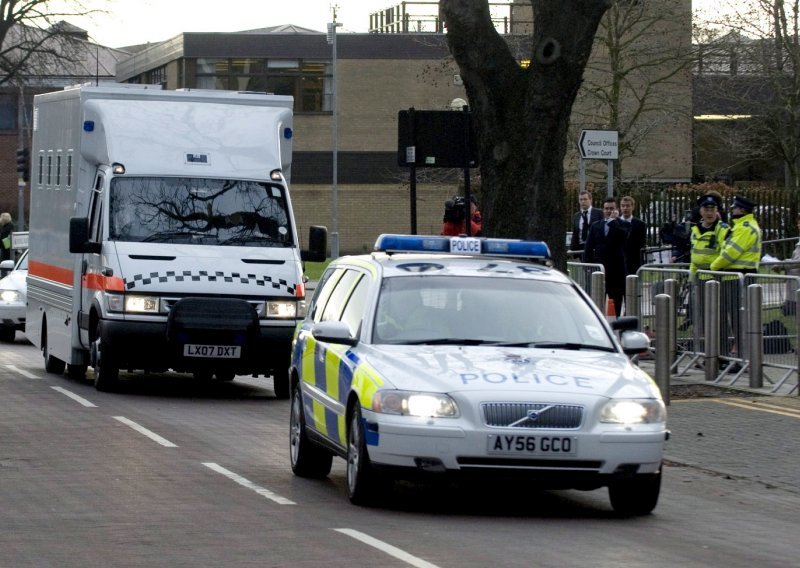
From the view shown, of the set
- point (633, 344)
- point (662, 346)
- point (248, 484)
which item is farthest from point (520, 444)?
point (662, 346)

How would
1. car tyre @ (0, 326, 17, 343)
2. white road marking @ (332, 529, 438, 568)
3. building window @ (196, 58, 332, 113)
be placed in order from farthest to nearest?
building window @ (196, 58, 332, 113), car tyre @ (0, 326, 17, 343), white road marking @ (332, 529, 438, 568)

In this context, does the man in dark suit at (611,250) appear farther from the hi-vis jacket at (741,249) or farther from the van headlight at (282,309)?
the van headlight at (282,309)

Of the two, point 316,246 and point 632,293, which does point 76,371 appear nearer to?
point 316,246

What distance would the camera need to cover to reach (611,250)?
Answer: 2094cm

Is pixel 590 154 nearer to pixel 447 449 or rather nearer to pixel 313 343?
pixel 313 343

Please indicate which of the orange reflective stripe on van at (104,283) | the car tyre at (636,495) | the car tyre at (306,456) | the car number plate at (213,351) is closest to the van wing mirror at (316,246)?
the car number plate at (213,351)

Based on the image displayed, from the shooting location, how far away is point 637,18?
38375 mm

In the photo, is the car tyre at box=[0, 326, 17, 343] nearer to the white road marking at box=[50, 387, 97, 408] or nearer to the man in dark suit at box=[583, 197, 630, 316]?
the white road marking at box=[50, 387, 97, 408]

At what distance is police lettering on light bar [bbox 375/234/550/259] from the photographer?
1115 cm

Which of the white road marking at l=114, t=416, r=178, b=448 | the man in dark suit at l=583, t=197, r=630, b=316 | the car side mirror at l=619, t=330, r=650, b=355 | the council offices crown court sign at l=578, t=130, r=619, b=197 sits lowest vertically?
the white road marking at l=114, t=416, r=178, b=448

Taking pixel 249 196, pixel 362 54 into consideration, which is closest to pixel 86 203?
pixel 249 196

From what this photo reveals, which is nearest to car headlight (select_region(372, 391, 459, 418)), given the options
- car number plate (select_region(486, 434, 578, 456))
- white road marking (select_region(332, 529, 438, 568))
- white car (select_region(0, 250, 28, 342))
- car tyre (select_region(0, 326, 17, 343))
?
car number plate (select_region(486, 434, 578, 456))

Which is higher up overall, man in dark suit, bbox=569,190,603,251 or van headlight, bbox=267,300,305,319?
man in dark suit, bbox=569,190,603,251

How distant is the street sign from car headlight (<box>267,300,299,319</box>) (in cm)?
514
